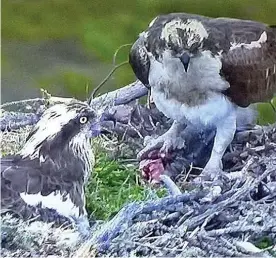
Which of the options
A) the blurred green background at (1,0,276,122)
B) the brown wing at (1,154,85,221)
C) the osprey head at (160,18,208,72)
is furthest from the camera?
the blurred green background at (1,0,276,122)

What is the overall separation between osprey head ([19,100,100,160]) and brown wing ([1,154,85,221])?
0.02 m

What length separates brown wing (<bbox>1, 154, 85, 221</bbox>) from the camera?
106 centimetres

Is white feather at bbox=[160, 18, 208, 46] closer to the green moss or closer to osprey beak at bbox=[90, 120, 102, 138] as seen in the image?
osprey beak at bbox=[90, 120, 102, 138]

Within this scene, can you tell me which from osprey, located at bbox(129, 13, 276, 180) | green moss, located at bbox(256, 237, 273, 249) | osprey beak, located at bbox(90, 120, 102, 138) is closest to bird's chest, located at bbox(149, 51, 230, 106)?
osprey, located at bbox(129, 13, 276, 180)

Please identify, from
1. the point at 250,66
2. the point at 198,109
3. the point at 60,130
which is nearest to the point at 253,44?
the point at 250,66

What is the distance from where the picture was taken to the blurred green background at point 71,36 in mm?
1266

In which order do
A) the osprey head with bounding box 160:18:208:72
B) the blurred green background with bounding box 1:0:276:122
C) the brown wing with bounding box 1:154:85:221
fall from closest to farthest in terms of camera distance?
the brown wing with bounding box 1:154:85:221 < the osprey head with bounding box 160:18:208:72 < the blurred green background with bounding box 1:0:276:122

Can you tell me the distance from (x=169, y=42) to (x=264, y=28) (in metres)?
0.21

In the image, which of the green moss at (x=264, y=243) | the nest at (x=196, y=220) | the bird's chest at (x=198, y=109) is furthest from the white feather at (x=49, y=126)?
the green moss at (x=264, y=243)

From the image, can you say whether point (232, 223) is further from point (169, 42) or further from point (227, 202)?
point (169, 42)

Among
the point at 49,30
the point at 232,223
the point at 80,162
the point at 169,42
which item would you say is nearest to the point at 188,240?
the point at 232,223

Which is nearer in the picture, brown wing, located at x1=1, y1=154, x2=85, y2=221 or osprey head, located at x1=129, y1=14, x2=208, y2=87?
brown wing, located at x1=1, y1=154, x2=85, y2=221

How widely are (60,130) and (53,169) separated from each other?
0.19 feet

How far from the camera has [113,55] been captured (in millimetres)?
1305
